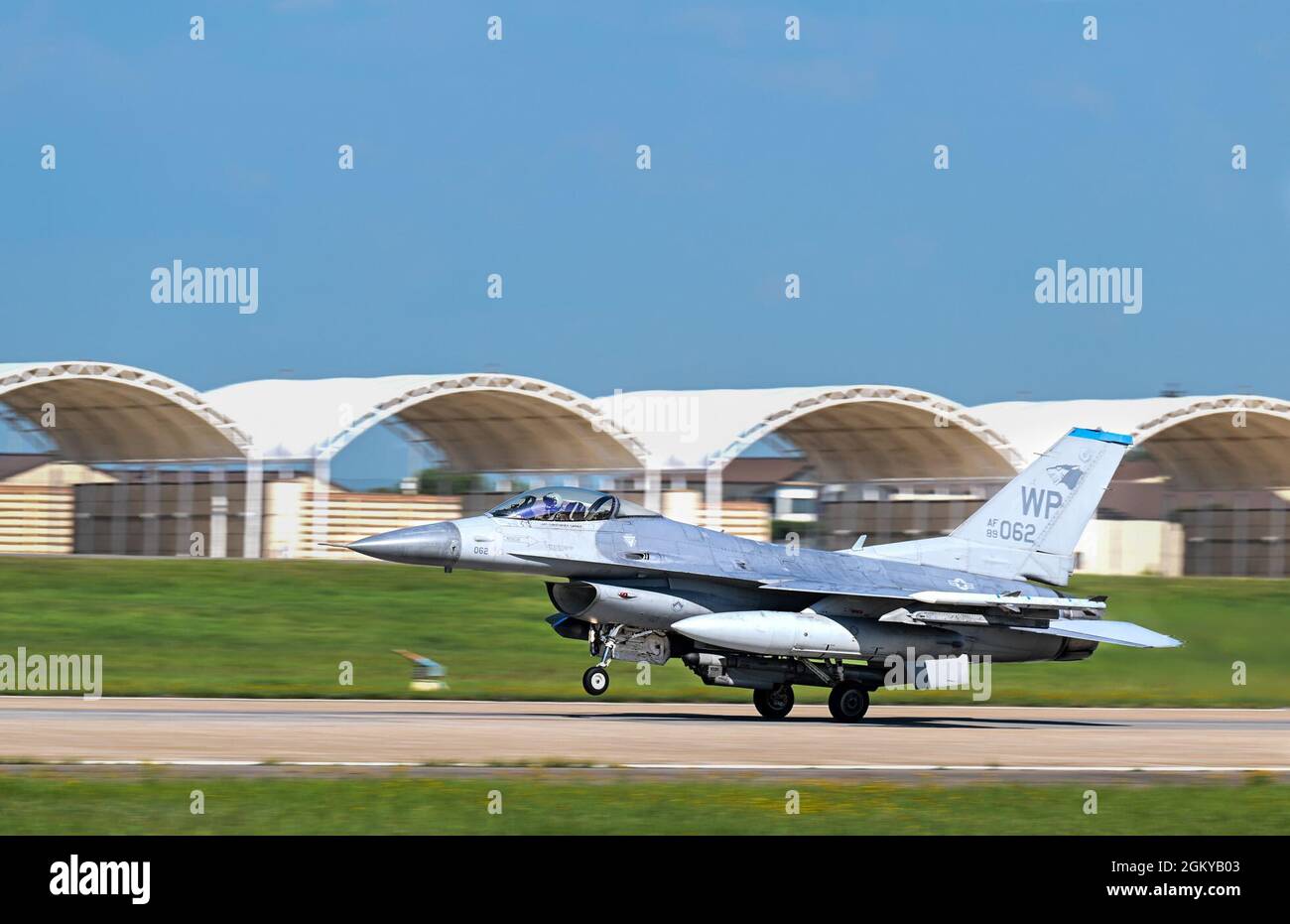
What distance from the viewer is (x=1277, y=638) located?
3744cm

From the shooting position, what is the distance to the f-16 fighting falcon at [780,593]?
2273 cm

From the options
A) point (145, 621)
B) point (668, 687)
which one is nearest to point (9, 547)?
point (145, 621)

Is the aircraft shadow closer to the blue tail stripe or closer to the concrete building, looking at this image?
the blue tail stripe

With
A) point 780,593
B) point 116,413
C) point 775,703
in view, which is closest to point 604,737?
point 780,593

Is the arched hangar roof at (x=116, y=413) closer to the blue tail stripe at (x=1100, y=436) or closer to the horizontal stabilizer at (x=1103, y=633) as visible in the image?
the blue tail stripe at (x=1100, y=436)

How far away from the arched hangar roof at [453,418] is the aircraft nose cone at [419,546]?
26858 millimetres

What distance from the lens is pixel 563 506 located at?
915 inches

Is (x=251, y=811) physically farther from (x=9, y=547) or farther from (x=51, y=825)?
(x=9, y=547)

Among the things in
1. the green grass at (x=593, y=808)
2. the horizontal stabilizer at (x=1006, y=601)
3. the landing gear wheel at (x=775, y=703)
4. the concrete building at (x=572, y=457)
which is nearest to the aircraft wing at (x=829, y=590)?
the horizontal stabilizer at (x=1006, y=601)

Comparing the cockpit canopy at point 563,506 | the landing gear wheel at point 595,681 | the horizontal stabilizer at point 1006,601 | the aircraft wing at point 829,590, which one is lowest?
the landing gear wheel at point 595,681

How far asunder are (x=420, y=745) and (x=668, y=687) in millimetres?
14312

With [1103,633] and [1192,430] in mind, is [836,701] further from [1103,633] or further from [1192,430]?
[1192,430]

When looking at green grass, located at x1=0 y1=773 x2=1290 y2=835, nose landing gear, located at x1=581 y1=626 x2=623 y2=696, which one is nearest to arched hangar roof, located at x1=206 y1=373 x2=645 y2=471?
nose landing gear, located at x1=581 y1=626 x2=623 y2=696

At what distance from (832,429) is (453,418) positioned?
1329cm
